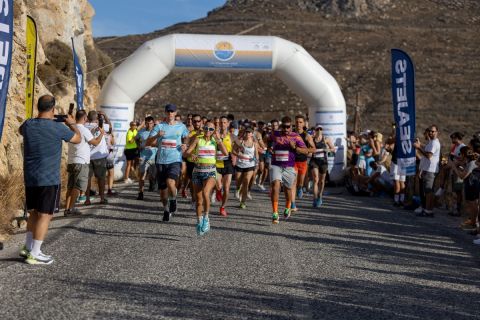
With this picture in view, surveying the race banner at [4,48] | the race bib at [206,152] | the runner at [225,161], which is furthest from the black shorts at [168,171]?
the race banner at [4,48]

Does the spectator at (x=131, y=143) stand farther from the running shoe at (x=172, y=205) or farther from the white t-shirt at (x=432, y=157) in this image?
the white t-shirt at (x=432, y=157)

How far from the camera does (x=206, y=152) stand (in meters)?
10.4

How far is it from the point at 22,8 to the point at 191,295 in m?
9.37

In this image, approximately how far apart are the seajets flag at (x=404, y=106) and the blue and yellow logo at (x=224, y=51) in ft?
25.7

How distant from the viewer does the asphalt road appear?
5.79 meters

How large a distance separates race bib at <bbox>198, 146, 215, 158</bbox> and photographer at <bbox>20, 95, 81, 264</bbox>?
3.07 metres

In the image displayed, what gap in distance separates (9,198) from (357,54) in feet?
187

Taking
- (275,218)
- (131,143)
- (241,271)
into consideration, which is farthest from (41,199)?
(131,143)

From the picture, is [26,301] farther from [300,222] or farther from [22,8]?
[22,8]

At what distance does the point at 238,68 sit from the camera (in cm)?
2086

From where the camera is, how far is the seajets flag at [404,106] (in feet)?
44.2

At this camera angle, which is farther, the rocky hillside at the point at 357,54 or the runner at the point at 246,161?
the rocky hillside at the point at 357,54

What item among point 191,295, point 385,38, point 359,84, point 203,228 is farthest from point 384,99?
point 191,295

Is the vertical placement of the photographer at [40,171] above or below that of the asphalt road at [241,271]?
above
